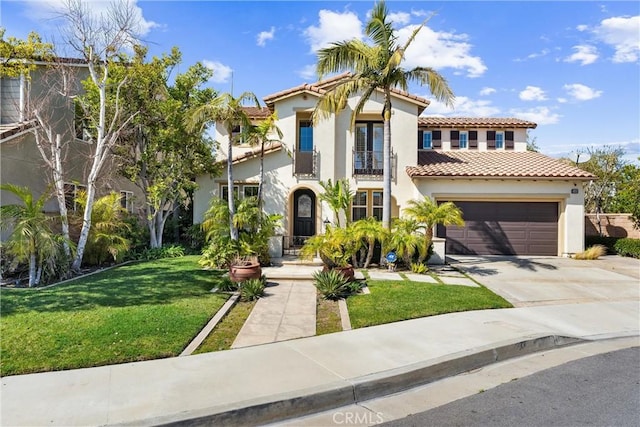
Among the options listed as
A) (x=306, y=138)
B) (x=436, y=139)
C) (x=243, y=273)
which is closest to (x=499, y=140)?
(x=436, y=139)

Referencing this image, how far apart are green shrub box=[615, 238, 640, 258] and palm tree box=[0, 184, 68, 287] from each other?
21.0 metres

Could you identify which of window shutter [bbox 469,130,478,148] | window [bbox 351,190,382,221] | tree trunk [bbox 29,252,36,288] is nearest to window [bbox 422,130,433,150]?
window shutter [bbox 469,130,478,148]

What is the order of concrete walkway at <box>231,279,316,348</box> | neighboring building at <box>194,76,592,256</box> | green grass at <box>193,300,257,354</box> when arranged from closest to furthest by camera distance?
green grass at <box>193,300,257,354</box> → concrete walkway at <box>231,279,316,348</box> → neighboring building at <box>194,76,592,256</box>

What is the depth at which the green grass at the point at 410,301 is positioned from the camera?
25.2ft

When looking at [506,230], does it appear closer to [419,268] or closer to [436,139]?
[436,139]

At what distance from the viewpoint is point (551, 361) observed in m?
5.91

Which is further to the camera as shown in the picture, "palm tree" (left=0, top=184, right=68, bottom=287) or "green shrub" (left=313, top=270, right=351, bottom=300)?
"palm tree" (left=0, top=184, right=68, bottom=287)

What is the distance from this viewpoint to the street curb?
390 centimetres

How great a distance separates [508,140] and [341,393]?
785 inches

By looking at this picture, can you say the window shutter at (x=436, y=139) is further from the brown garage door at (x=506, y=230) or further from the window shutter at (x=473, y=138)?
the brown garage door at (x=506, y=230)

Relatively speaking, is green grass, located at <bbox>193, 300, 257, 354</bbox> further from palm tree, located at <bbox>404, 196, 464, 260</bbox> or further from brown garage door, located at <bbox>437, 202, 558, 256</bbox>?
brown garage door, located at <bbox>437, 202, 558, 256</bbox>

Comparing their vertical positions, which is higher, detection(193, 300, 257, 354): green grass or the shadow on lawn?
the shadow on lawn

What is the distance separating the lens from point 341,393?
450 centimetres

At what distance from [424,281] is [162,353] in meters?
7.39
